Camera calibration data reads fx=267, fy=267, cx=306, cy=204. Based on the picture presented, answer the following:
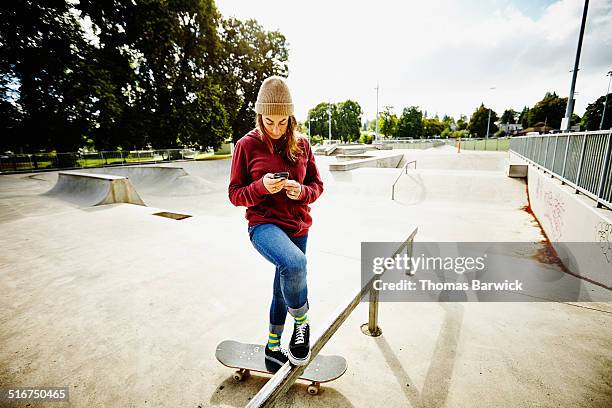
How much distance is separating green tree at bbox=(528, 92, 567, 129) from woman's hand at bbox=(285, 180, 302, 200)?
112045mm

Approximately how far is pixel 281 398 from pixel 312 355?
2.04 ft

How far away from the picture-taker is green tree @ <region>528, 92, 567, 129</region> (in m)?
82.1

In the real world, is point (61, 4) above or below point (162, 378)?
above

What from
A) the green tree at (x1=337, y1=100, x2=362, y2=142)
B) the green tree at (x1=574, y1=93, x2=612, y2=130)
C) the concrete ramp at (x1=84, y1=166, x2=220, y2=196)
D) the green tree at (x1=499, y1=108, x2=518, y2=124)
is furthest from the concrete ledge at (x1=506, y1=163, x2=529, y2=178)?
the green tree at (x1=499, y1=108, x2=518, y2=124)

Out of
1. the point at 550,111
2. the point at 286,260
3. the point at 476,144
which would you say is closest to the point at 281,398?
the point at 286,260

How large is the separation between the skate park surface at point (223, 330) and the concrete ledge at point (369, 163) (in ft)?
28.4

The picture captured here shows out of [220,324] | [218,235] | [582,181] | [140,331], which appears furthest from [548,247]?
[140,331]

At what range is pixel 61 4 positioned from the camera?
1756 centimetres

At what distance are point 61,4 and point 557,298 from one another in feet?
91.4

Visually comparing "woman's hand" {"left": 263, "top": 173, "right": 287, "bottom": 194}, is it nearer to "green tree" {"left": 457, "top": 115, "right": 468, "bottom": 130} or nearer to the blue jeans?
the blue jeans

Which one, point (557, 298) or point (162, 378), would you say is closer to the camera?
point (162, 378)

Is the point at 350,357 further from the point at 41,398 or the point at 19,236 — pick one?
the point at 19,236

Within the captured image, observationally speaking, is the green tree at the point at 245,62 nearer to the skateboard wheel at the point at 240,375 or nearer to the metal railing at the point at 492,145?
the metal railing at the point at 492,145

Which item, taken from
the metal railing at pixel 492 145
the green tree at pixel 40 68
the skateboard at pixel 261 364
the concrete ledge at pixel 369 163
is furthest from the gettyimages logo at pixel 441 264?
the metal railing at pixel 492 145
